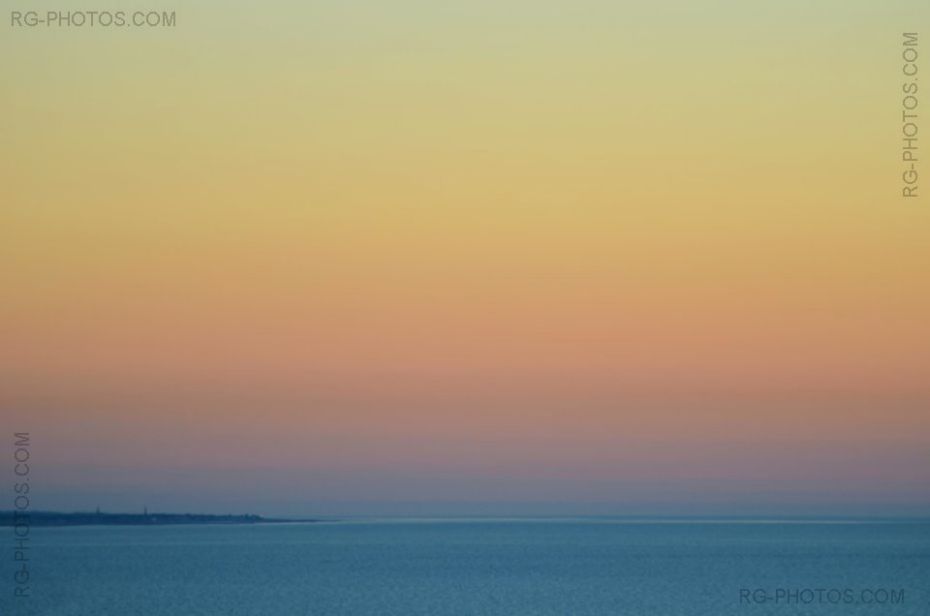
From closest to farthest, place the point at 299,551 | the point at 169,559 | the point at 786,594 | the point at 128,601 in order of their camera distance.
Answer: the point at 128,601, the point at 786,594, the point at 169,559, the point at 299,551

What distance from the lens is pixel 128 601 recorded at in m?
83.2

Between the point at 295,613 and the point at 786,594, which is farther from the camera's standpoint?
the point at 786,594

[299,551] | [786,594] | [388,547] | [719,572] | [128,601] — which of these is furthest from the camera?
[388,547]

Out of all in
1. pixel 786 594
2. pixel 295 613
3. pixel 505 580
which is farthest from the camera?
pixel 505 580

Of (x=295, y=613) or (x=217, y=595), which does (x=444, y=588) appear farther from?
(x=295, y=613)

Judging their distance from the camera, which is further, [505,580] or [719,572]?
[719,572]

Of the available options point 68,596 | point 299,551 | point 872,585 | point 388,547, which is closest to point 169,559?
point 299,551

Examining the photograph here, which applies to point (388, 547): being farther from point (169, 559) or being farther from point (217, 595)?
point (217, 595)

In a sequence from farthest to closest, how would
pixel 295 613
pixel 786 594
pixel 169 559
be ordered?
1. pixel 169 559
2. pixel 786 594
3. pixel 295 613

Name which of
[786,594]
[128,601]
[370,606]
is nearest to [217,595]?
[128,601]

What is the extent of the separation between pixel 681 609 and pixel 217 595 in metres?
28.4

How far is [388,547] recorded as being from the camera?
618 ft

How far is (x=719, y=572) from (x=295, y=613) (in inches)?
2133

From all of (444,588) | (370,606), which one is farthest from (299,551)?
(370,606)
